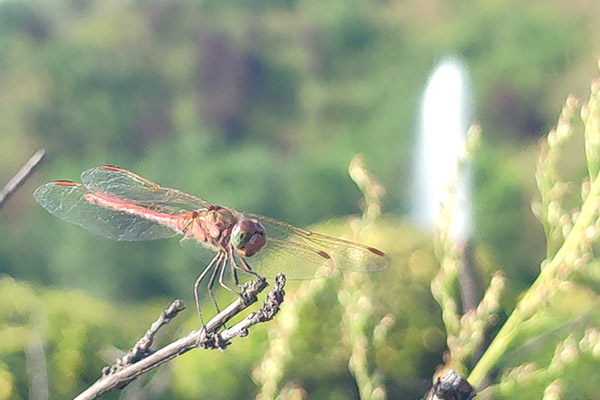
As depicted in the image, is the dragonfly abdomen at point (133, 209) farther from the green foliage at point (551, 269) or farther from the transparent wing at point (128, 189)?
the green foliage at point (551, 269)

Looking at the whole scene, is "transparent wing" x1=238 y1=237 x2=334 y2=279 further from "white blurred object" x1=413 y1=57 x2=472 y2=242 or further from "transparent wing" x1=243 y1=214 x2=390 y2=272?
"white blurred object" x1=413 y1=57 x2=472 y2=242

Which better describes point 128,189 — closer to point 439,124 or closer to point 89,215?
point 89,215

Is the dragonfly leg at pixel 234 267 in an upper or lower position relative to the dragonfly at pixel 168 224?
lower

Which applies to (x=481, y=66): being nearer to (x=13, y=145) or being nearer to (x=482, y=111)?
(x=482, y=111)

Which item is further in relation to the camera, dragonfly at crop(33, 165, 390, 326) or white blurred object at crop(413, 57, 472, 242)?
white blurred object at crop(413, 57, 472, 242)

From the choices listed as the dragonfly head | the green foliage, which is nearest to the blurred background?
the green foliage

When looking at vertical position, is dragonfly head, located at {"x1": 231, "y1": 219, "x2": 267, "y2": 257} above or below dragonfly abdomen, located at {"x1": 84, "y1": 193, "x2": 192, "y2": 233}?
below

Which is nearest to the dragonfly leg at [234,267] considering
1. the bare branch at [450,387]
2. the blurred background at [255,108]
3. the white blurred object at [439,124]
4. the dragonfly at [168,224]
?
the dragonfly at [168,224]
